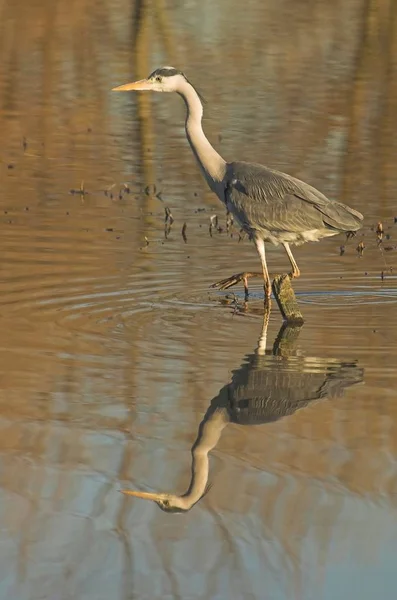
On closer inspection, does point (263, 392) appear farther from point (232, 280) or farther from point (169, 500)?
point (232, 280)

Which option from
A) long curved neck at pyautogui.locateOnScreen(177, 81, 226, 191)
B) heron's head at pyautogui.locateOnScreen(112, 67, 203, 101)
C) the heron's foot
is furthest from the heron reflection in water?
heron's head at pyautogui.locateOnScreen(112, 67, 203, 101)

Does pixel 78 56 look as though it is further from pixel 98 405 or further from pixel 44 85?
pixel 98 405

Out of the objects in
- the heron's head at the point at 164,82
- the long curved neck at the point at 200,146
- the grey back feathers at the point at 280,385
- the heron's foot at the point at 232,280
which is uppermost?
the heron's head at the point at 164,82

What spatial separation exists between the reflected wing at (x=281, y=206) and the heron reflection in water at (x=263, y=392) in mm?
1381

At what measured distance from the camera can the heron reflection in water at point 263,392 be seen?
19.7ft

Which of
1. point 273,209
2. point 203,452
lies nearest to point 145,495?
point 203,452

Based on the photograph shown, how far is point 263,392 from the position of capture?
24.3ft

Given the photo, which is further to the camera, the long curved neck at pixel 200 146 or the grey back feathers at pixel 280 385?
the long curved neck at pixel 200 146

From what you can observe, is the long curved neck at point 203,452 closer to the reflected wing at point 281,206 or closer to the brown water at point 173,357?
the brown water at point 173,357

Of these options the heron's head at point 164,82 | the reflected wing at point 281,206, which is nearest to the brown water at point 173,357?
the reflected wing at point 281,206

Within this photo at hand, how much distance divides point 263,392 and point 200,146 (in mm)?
3597

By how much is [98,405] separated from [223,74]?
15519 mm

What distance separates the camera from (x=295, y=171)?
15.0 m

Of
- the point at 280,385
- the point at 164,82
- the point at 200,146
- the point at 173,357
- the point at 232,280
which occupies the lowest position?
the point at 232,280
